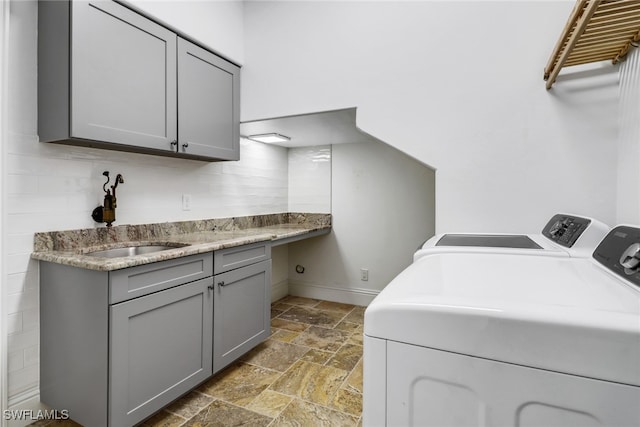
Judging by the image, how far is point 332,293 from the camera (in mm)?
3604

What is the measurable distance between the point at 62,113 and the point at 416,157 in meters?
1.92

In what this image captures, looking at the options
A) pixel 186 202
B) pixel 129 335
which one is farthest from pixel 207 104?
pixel 129 335

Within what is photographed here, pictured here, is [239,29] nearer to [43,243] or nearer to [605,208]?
[43,243]

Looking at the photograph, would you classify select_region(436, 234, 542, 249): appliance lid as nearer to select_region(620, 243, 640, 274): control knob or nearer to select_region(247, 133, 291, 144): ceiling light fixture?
select_region(620, 243, 640, 274): control knob

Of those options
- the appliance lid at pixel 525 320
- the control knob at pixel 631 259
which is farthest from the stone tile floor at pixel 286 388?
the control knob at pixel 631 259

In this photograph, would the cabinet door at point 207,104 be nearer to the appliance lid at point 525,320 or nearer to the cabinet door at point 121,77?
the cabinet door at point 121,77

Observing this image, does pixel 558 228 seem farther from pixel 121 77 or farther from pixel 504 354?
pixel 121 77

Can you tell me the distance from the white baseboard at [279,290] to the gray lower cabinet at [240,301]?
1.15 m

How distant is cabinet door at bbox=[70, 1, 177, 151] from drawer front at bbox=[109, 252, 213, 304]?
0.72 meters

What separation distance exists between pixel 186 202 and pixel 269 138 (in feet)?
3.58

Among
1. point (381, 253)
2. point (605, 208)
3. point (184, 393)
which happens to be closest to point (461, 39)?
point (605, 208)

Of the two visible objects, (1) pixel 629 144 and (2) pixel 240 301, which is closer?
(1) pixel 629 144

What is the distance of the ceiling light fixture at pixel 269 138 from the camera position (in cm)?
301

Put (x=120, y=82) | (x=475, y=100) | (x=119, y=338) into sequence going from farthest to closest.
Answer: (x=475, y=100) < (x=120, y=82) < (x=119, y=338)
